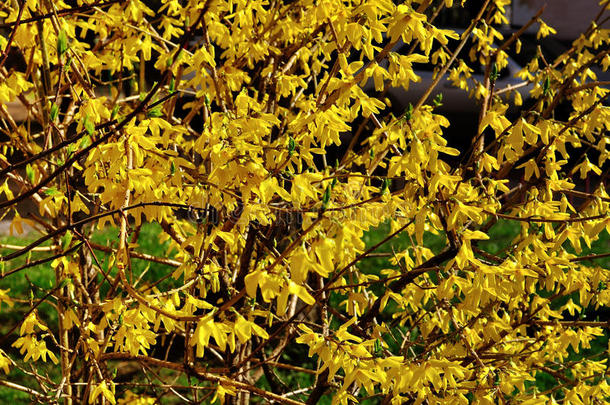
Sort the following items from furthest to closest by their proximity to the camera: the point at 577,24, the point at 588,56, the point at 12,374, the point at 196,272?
the point at 577,24
the point at 12,374
the point at 588,56
the point at 196,272

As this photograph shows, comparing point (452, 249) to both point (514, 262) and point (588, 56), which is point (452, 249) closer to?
point (514, 262)

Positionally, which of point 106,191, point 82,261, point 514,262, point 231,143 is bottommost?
point 82,261

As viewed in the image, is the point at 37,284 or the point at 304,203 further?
the point at 37,284

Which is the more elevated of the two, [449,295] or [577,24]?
[449,295]

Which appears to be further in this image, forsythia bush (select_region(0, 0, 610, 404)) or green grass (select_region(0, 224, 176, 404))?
green grass (select_region(0, 224, 176, 404))

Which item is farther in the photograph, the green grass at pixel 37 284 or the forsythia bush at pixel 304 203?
the green grass at pixel 37 284

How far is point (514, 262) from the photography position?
1.81 meters

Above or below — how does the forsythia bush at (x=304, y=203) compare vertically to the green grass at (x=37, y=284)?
above

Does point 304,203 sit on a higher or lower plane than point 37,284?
higher

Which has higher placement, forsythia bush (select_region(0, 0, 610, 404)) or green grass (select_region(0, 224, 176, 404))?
forsythia bush (select_region(0, 0, 610, 404))

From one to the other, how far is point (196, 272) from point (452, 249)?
2.42ft

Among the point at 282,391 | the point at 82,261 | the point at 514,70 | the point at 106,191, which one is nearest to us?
the point at 106,191

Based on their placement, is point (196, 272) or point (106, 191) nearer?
point (106, 191)

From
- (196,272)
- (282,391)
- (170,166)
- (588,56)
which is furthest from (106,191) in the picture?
(588,56)
